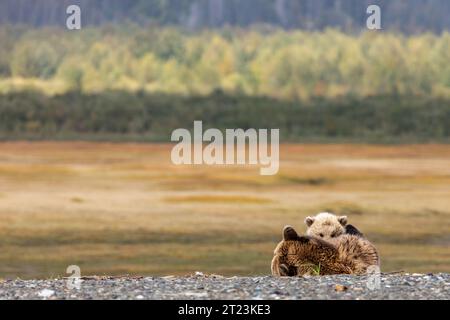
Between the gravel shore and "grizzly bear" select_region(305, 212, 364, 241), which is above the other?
"grizzly bear" select_region(305, 212, 364, 241)

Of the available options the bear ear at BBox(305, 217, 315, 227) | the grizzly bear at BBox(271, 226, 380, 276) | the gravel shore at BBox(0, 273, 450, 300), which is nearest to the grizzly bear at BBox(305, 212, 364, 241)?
the bear ear at BBox(305, 217, 315, 227)

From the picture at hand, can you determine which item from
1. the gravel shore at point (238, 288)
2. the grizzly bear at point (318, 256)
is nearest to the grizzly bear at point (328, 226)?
the grizzly bear at point (318, 256)

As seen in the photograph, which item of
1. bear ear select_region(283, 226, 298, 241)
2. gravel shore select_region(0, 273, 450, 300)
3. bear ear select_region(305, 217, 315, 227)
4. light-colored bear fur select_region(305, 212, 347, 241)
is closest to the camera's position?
gravel shore select_region(0, 273, 450, 300)

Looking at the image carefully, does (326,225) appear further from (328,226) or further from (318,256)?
(318,256)

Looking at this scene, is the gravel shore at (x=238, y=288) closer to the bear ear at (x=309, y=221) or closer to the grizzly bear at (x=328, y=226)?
the grizzly bear at (x=328, y=226)

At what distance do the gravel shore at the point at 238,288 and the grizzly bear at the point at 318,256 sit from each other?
340 mm

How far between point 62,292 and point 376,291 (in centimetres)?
218

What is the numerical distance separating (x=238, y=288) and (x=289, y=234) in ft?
3.36

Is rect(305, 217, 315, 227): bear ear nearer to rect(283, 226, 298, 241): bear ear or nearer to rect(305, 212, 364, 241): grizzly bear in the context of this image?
rect(305, 212, 364, 241): grizzly bear

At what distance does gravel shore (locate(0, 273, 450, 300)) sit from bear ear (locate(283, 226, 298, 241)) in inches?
19.8

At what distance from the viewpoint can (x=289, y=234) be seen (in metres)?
9.23

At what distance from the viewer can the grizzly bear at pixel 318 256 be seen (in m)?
9.23

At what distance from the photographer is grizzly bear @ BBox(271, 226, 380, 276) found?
923 centimetres

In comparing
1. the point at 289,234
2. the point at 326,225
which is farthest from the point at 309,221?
the point at 289,234
